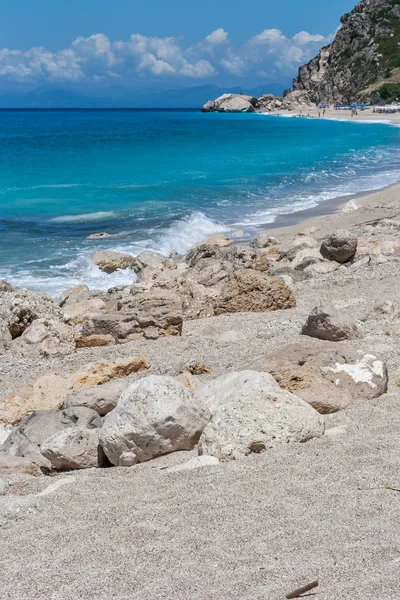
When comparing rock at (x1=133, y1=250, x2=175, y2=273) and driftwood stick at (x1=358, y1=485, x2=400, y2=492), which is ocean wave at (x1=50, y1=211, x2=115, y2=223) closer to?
rock at (x1=133, y1=250, x2=175, y2=273)

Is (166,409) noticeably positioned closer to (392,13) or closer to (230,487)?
(230,487)

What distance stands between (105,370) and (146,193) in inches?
908

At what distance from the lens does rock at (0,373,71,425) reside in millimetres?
7488

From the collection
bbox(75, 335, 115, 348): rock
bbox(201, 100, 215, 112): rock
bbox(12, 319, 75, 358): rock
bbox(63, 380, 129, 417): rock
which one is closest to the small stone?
bbox(63, 380, 129, 417): rock

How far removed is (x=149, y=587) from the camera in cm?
352

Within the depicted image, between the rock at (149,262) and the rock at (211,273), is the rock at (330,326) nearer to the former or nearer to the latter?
the rock at (211,273)

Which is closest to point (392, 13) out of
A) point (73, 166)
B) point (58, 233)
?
point (73, 166)

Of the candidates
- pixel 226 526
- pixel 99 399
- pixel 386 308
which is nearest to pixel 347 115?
pixel 386 308

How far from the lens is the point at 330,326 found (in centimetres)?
830

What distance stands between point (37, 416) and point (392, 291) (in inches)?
238

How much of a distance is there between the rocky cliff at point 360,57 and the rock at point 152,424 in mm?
135909

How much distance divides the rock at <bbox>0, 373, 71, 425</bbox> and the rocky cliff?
134m

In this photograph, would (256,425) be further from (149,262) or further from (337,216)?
(337,216)

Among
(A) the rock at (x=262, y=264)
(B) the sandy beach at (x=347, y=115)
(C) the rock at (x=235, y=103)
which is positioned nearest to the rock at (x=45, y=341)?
(A) the rock at (x=262, y=264)
